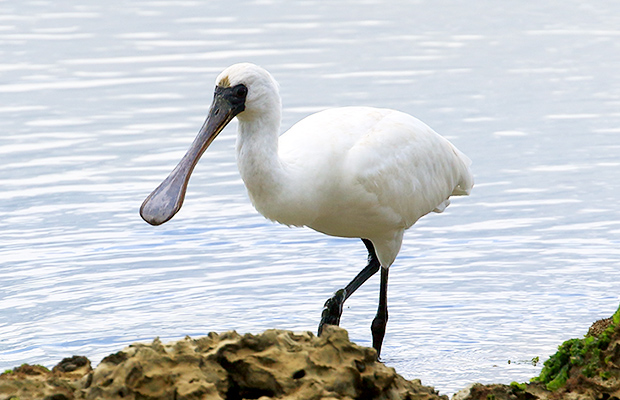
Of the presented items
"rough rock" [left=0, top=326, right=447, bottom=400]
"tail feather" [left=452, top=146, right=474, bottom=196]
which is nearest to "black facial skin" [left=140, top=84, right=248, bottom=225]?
"rough rock" [left=0, top=326, right=447, bottom=400]

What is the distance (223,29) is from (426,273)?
1064cm

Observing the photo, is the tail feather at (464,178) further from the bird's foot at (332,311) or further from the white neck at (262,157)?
the white neck at (262,157)

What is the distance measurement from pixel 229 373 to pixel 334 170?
2934 mm

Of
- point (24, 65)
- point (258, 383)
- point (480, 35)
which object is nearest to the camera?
point (258, 383)

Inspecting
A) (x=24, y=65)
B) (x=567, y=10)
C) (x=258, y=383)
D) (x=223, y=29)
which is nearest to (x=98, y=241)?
(x=258, y=383)

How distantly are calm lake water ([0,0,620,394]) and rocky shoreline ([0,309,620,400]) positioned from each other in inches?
110

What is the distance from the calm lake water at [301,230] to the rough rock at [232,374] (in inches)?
111

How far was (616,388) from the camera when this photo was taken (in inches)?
165

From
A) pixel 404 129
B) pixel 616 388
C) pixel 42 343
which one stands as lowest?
pixel 42 343

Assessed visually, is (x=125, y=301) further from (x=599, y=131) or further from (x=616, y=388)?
(x=599, y=131)

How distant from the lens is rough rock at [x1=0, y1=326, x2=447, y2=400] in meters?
3.53

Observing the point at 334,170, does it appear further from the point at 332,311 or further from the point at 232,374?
the point at 232,374

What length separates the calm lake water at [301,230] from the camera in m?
7.55

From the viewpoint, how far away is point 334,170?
21.5 feet
